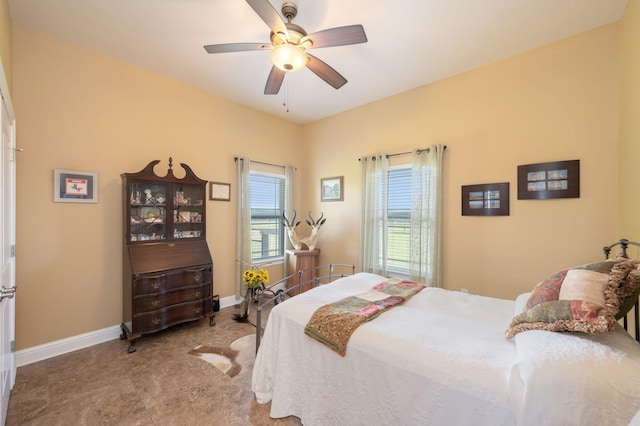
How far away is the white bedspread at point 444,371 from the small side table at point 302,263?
2.10m

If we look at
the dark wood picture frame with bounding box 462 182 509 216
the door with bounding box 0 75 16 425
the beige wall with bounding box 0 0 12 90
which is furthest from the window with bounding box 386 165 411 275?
the beige wall with bounding box 0 0 12 90

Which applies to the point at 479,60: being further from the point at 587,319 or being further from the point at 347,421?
the point at 347,421

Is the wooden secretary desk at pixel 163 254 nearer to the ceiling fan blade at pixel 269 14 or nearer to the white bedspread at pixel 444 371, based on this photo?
the white bedspread at pixel 444 371

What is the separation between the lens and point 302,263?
4.26 meters

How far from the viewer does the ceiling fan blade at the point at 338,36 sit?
1.85 meters

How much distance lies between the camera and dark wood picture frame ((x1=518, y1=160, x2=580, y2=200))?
8.18 ft

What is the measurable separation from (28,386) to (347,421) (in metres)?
2.60

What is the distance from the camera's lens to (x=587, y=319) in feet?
3.66

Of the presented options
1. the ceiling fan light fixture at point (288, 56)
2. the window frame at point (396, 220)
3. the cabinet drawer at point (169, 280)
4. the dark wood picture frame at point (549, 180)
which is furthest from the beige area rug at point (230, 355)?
the dark wood picture frame at point (549, 180)

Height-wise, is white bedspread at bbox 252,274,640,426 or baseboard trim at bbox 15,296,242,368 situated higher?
white bedspread at bbox 252,274,640,426

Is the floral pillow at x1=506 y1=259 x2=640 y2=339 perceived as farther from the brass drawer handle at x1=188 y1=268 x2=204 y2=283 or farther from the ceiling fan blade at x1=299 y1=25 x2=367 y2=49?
the brass drawer handle at x1=188 y1=268 x2=204 y2=283

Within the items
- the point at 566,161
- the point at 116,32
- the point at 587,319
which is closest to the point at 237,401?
the point at 587,319

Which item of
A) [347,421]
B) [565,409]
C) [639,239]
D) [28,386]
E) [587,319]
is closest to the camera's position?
[565,409]

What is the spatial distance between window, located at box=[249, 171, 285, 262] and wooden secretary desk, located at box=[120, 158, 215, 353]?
107 cm
